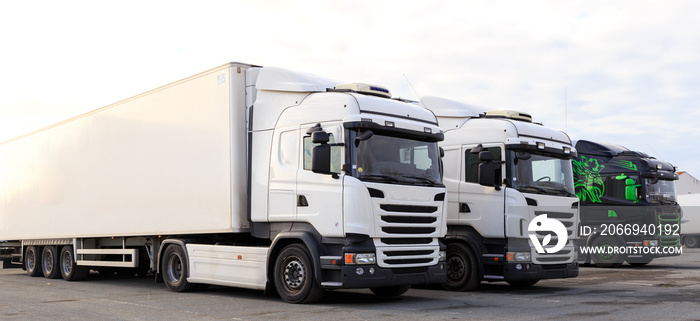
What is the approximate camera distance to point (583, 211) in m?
19.5

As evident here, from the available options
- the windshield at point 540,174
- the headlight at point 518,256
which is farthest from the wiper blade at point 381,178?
the headlight at point 518,256

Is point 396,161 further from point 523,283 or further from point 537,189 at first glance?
point 523,283

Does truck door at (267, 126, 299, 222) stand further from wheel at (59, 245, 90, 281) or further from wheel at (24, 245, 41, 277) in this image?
wheel at (24, 245, 41, 277)

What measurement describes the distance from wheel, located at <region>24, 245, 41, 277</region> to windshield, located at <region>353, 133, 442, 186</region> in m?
12.1

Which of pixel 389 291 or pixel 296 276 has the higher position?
pixel 296 276

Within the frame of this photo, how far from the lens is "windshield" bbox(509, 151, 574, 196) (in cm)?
1246

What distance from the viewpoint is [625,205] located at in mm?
19047

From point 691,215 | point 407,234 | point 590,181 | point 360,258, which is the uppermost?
point 590,181

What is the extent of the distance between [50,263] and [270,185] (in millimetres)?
9555

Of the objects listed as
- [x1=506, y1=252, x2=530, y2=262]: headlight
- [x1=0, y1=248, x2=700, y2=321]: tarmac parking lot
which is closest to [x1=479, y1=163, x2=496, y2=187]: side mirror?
[x1=506, y1=252, x2=530, y2=262]: headlight

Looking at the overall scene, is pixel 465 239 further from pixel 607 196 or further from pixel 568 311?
pixel 607 196

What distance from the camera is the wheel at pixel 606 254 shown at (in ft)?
63.5

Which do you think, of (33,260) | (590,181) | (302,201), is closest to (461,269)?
(302,201)

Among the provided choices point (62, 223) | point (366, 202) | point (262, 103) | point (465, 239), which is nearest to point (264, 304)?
point (366, 202)
